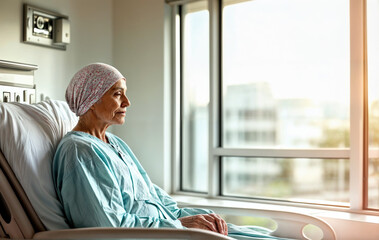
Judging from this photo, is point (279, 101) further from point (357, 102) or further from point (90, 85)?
point (90, 85)

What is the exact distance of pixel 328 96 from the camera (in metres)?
2.57

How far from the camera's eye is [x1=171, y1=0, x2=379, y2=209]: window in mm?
2379

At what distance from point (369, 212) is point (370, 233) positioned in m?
0.20

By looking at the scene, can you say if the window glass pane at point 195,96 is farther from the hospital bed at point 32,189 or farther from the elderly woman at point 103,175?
the hospital bed at point 32,189

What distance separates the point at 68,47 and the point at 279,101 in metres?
1.36

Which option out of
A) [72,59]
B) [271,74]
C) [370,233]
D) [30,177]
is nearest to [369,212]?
[370,233]

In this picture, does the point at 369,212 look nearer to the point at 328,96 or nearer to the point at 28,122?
the point at 328,96

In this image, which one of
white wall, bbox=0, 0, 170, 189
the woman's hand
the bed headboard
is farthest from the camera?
white wall, bbox=0, 0, 170, 189

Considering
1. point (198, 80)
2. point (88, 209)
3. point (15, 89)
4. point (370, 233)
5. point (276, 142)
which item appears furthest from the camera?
point (198, 80)

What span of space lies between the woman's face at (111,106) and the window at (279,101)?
3.55ft

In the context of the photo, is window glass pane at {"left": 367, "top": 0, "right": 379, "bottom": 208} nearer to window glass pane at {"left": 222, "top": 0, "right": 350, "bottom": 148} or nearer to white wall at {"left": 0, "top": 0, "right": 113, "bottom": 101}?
window glass pane at {"left": 222, "top": 0, "right": 350, "bottom": 148}

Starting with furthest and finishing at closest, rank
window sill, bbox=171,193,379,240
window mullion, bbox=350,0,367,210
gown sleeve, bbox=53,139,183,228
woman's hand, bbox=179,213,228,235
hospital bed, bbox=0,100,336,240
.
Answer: window mullion, bbox=350,0,367,210 < window sill, bbox=171,193,379,240 < woman's hand, bbox=179,213,228,235 < gown sleeve, bbox=53,139,183,228 < hospital bed, bbox=0,100,336,240

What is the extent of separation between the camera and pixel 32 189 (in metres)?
1.67

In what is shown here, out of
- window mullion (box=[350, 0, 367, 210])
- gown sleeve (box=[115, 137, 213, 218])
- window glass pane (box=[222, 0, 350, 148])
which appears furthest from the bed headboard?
window mullion (box=[350, 0, 367, 210])
